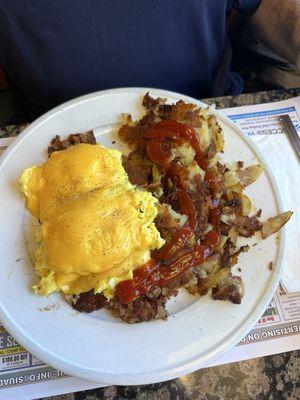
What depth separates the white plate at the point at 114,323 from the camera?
1.15 m

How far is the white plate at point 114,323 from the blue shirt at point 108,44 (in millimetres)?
317

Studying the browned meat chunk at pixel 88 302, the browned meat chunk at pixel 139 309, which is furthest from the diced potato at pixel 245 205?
the browned meat chunk at pixel 88 302

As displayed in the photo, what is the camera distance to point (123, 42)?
4.85ft

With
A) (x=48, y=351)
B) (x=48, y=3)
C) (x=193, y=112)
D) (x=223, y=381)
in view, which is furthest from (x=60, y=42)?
(x=223, y=381)

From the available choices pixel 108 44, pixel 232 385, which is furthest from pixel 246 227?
pixel 108 44

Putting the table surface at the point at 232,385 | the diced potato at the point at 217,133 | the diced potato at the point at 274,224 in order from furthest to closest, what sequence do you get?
the diced potato at the point at 217,133 → the diced potato at the point at 274,224 → the table surface at the point at 232,385

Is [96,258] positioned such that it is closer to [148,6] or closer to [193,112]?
[193,112]

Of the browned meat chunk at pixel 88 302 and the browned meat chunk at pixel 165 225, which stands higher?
the browned meat chunk at pixel 165 225

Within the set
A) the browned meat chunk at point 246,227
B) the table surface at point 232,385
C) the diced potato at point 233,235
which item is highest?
the browned meat chunk at point 246,227

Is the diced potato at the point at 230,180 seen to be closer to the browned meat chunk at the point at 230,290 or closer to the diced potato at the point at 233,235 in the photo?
the diced potato at the point at 233,235

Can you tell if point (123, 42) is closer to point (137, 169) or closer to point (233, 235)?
point (137, 169)

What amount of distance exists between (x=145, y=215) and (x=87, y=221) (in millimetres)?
184

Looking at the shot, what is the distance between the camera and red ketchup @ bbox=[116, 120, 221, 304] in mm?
1257

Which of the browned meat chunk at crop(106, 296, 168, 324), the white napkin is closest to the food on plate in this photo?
the browned meat chunk at crop(106, 296, 168, 324)
